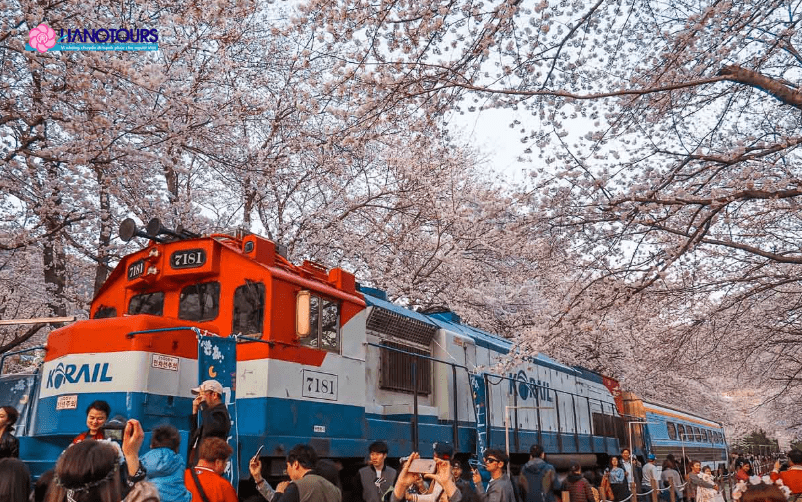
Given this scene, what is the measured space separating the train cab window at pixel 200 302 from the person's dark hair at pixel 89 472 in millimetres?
4189

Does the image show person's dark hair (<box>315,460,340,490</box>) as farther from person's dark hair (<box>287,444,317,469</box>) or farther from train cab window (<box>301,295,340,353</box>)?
train cab window (<box>301,295,340,353</box>)

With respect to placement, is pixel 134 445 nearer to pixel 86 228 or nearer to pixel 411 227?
pixel 86 228

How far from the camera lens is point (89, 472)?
9.54 ft

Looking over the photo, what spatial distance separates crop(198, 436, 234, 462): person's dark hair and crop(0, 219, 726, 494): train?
160 centimetres

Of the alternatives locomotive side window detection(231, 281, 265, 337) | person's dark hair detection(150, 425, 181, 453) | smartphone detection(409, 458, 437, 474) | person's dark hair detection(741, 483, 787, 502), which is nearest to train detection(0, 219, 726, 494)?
locomotive side window detection(231, 281, 265, 337)

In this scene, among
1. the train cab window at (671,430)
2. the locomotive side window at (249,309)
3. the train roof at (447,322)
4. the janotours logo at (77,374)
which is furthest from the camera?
the train cab window at (671,430)

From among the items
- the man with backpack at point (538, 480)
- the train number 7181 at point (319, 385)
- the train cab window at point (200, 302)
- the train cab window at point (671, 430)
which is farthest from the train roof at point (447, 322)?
the train cab window at point (671, 430)

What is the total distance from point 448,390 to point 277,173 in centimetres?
671

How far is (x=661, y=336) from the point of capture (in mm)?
14891

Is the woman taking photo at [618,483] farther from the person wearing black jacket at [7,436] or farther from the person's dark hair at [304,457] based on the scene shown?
the person wearing black jacket at [7,436]

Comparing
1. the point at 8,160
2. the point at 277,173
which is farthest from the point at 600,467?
the point at 8,160

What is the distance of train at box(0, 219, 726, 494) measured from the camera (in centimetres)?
619

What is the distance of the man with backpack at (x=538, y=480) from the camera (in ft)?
32.2

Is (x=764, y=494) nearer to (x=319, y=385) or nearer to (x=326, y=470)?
(x=326, y=470)
